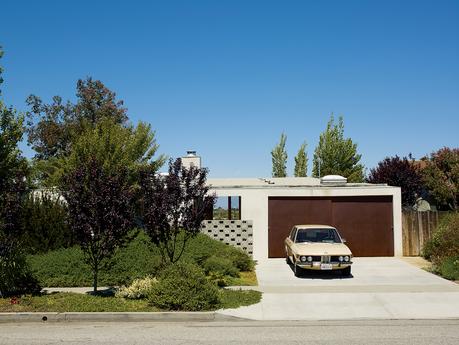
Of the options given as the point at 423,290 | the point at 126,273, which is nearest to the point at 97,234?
the point at 126,273

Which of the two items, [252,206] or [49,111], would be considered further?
[49,111]

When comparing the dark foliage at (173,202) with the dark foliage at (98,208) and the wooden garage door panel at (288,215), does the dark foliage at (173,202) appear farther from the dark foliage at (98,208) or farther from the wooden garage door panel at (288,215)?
the wooden garage door panel at (288,215)

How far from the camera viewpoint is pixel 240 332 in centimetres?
917

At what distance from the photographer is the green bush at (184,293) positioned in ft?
35.0

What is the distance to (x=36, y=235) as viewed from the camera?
1578cm

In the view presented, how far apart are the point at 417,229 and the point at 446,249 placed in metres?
3.24

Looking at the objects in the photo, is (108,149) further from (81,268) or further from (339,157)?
(339,157)

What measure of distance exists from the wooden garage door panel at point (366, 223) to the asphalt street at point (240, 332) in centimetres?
974

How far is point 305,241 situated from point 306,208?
3.98m

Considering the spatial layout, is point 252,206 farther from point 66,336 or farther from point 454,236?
point 66,336

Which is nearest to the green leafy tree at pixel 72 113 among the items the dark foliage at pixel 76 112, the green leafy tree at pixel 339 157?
the dark foliage at pixel 76 112

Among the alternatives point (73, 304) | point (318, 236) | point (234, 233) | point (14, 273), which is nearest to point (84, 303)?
point (73, 304)

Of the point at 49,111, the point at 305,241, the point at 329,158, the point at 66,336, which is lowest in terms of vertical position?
the point at 66,336

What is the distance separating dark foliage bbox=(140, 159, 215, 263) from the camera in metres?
12.8
